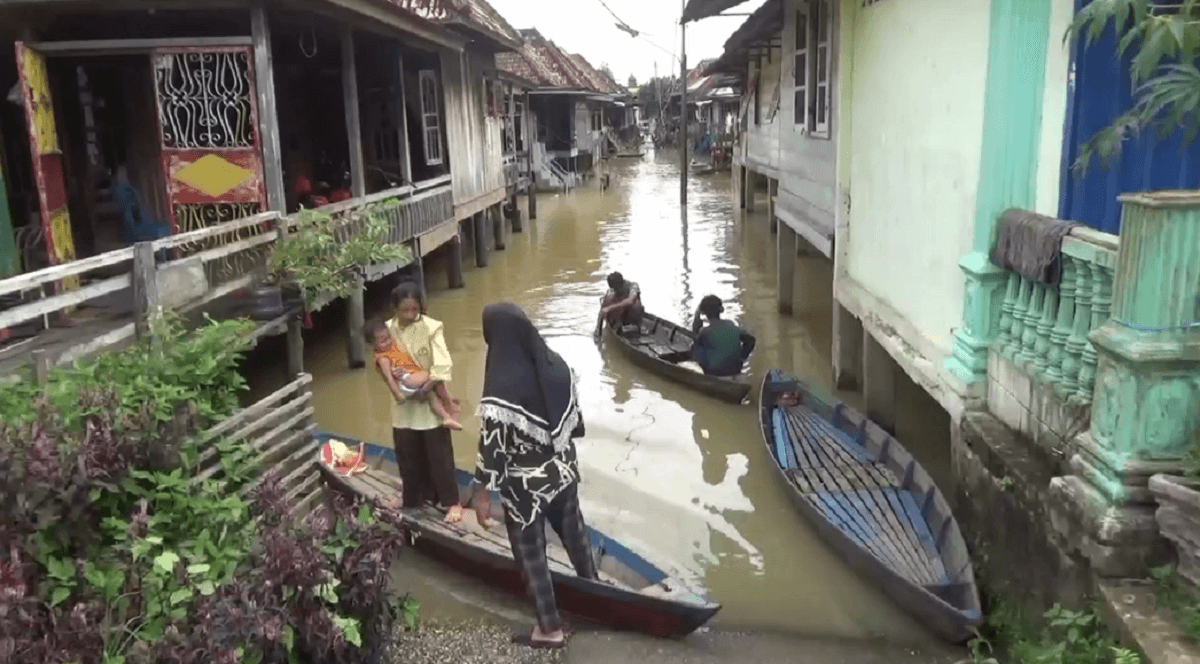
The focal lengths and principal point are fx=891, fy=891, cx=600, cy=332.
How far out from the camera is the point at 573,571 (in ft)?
16.8

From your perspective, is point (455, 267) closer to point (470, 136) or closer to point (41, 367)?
point (470, 136)

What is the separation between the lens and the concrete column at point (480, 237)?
1769 cm

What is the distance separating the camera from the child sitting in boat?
555 cm

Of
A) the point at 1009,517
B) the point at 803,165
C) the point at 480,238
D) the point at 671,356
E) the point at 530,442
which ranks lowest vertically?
the point at 671,356

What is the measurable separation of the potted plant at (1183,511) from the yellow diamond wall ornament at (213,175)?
7.55 m

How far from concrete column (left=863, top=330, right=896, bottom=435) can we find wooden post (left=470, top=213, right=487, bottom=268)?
433 inches

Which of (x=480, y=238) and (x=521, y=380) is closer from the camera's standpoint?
(x=521, y=380)

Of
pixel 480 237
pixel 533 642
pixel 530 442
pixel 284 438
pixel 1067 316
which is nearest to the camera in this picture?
pixel 1067 316

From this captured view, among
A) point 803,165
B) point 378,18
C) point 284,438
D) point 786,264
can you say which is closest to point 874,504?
point 284,438

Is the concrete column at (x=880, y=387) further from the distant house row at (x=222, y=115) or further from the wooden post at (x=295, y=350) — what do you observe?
the distant house row at (x=222, y=115)

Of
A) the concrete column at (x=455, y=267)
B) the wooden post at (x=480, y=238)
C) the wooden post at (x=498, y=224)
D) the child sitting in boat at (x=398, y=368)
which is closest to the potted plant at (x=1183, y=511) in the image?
the child sitting in boat at (x=398, y=368)

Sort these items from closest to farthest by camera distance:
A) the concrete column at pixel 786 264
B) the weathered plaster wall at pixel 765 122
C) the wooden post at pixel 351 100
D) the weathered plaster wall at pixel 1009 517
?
the weathered plaster wall at pixel 1009 517, the wooden post at pixel 351 100, the concrete column at pixel 786 264, the weathered plaster wall at pixel 765 122

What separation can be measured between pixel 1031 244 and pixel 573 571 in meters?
3.02

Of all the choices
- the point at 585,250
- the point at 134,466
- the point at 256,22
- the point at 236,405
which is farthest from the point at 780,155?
the point at 134,466
